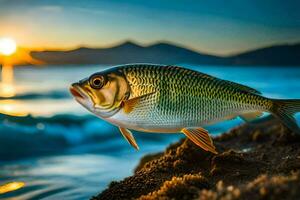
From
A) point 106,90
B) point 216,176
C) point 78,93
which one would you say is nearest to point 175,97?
point 106,90

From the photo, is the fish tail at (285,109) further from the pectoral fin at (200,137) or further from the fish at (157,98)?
the pectoral fin at (200,137)

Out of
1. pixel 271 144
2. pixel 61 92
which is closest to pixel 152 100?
pixel 271 144

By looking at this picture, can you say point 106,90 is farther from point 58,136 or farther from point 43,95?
point 43,95

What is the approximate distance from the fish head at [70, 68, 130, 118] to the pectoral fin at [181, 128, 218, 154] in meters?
0.64

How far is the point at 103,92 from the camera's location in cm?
404

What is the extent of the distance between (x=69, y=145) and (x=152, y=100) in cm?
2157

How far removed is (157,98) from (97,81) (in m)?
0.55

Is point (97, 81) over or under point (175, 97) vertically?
over

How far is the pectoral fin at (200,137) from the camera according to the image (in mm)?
4133

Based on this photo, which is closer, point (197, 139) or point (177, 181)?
point (197, 139)

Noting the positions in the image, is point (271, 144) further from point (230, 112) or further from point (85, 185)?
point (85, 185)

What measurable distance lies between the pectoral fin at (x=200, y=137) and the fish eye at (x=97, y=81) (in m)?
0.83

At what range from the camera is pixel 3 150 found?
2291cm

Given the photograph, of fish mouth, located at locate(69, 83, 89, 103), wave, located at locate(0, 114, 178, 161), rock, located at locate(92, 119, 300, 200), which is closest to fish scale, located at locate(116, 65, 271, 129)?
fish mouth, located at locate(69, 83, 89, 103)
